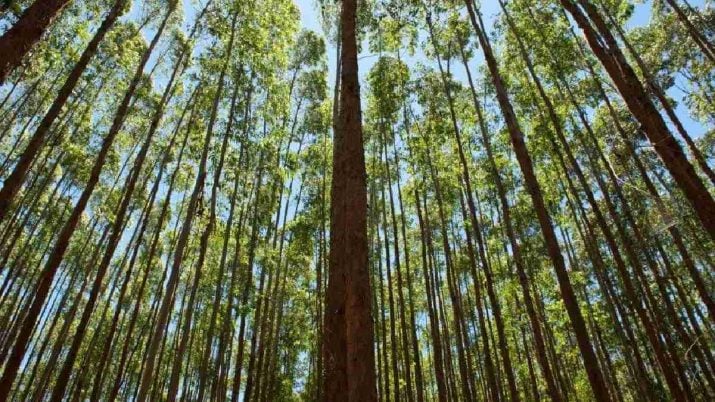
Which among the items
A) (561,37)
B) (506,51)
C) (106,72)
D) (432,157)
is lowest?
(432,157)

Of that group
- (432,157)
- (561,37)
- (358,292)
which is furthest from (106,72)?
(358,292)

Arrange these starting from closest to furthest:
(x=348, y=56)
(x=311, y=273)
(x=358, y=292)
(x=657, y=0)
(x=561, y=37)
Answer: (x=358, y=292), (x=348, y=56), (x=561, y=37), (x=657, y=0), (x=311, y=273)

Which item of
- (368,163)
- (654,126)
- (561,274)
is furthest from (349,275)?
(368,163)

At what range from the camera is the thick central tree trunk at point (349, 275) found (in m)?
2.31

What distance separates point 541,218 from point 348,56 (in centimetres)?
259

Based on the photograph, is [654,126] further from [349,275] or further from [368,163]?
[368,163]

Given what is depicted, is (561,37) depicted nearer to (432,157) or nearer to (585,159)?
(432,157)

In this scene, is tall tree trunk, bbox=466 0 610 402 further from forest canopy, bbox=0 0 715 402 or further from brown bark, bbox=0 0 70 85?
brown bark, bbox=0 0 70 85

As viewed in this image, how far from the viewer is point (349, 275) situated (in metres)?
2.66

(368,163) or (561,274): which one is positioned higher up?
(368,163)

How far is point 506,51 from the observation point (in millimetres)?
10688

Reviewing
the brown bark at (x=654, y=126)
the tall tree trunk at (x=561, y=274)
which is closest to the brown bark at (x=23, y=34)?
the tall tree trunk at (x=561, y=274)

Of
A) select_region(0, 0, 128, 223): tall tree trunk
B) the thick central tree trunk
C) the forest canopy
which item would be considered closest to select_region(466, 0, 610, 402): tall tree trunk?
the forest canopy

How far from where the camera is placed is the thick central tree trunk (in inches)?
90.8
